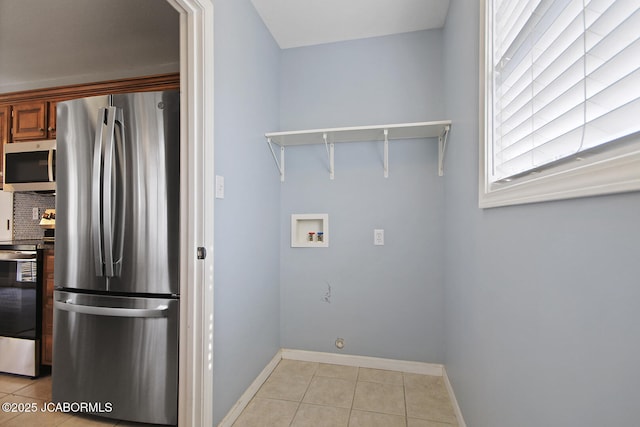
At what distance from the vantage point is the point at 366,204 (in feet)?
7.45

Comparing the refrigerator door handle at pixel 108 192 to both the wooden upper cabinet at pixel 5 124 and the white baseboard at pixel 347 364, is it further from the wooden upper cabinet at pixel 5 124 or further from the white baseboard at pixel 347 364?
the wooden upper cabinet at pixel 5 124

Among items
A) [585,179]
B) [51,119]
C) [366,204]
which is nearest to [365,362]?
[366,204]

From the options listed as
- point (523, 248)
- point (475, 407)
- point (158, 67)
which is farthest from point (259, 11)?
point (475, 407)

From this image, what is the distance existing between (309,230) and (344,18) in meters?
1.63

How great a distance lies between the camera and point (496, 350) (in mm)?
1054

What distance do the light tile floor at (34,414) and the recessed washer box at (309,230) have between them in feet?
4.96

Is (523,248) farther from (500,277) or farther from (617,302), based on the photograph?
(617,302)

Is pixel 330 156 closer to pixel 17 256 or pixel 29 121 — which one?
pixel 17 256

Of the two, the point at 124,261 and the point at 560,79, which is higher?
the point at 560,79

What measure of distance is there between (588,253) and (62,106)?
8.20 ft

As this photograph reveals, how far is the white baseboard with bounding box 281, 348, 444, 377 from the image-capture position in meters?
2.14

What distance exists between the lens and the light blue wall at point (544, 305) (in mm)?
488

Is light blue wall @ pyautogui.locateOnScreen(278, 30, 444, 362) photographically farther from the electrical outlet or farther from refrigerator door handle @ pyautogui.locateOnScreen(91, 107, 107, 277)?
refrigerator door handle @ pyautogui.locateOnScreen(91, 107, 107, 277)

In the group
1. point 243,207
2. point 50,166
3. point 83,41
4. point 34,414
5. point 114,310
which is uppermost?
point 83,41
